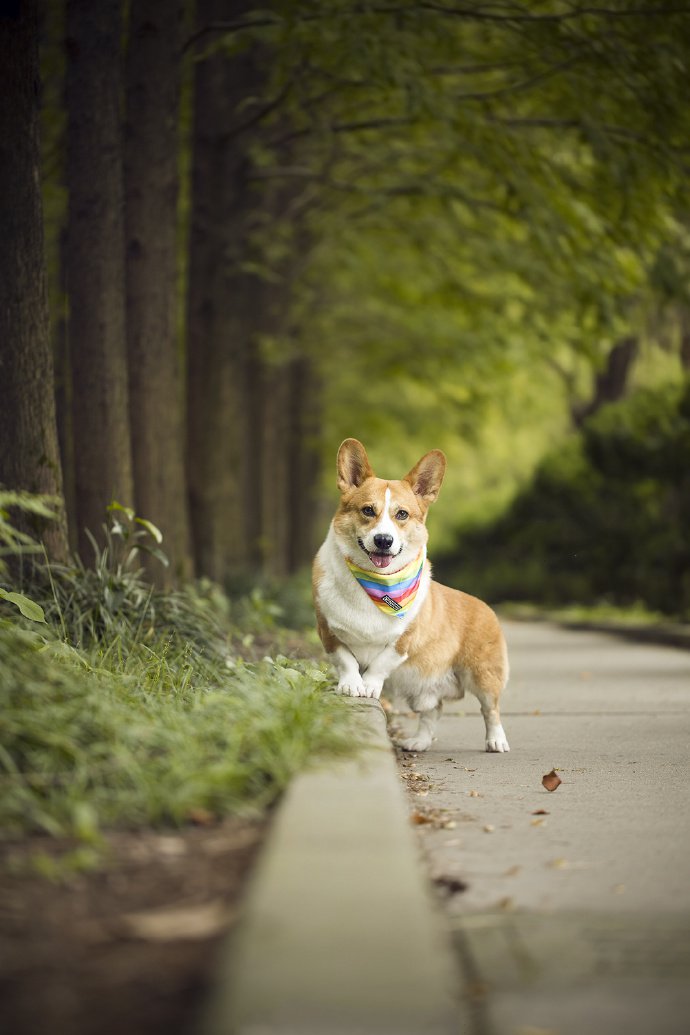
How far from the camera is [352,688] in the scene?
567 centimetres

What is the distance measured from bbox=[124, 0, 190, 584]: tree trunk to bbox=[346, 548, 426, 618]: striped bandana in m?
3.12

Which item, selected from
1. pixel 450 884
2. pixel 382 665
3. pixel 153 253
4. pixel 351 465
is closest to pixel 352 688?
pixel 382 665

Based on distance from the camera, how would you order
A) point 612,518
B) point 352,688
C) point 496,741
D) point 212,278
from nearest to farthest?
1. point 352,688
2. point 496,741
3. point 212,278
4. point 612,518

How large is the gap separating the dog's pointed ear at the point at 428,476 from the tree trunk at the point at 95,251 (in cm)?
238

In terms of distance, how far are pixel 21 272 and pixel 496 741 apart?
137 inches

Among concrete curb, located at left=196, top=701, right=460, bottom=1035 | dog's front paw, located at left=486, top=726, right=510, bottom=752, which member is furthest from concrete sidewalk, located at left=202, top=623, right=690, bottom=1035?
dog's front paw, located at left=486, top=726, right=510, bottom=752

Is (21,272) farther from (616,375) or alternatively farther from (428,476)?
(616,375)

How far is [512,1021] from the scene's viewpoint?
2.47 m

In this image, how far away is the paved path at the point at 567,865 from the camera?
2588 mm

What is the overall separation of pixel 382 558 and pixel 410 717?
2.27m

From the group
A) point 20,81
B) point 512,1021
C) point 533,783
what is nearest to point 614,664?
point 533,783

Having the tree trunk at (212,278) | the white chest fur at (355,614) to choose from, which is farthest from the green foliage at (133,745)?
the tree trunk at (212,278)

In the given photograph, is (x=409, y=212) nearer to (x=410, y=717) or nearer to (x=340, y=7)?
(x=340, y=7)

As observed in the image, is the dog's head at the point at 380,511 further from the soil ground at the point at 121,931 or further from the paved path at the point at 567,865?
the soil ground at the point at 121,931
